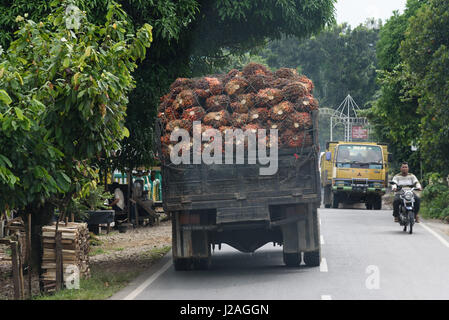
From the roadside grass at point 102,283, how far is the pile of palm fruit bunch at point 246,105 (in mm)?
2159

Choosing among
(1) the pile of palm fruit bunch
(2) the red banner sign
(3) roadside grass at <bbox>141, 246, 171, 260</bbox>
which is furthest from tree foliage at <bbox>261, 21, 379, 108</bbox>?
(1) the pile of palm fruit bunch

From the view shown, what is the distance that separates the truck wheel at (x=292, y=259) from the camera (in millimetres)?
13273

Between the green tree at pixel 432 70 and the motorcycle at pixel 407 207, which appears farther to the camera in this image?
the green tree at pixel 432 70

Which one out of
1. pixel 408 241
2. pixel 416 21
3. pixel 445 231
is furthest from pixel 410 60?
pixel 408 241

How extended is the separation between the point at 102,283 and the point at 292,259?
3.25 m

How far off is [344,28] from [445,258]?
66.4 metres

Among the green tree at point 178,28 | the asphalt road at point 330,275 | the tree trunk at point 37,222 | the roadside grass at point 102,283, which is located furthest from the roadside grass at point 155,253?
the tree trunk at point 37,222

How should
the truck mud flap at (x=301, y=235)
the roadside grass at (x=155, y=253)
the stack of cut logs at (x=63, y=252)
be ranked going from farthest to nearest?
the roadside grass at (x=155, y=253)
the truck mud flap at (x=301, y=235)
the stack of cut logs at (x=63, y=252)

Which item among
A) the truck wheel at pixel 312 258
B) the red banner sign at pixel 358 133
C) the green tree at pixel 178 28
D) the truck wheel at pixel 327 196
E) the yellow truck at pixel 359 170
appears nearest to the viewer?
the truck wheel at pixel 312 258

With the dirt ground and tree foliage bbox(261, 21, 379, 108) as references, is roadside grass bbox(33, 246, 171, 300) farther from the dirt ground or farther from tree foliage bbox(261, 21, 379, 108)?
tree foliage bbox(261, 21, 379, 108)

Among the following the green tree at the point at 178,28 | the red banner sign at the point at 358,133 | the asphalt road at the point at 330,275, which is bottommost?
the asphalt road at the point at 330,275

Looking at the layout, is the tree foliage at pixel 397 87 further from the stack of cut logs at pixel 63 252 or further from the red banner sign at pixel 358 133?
the red banner sign at pixel 358 133

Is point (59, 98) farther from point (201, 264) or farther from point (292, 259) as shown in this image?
point (292, 259)

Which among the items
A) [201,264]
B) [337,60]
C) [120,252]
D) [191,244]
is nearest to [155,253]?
[120,252]
